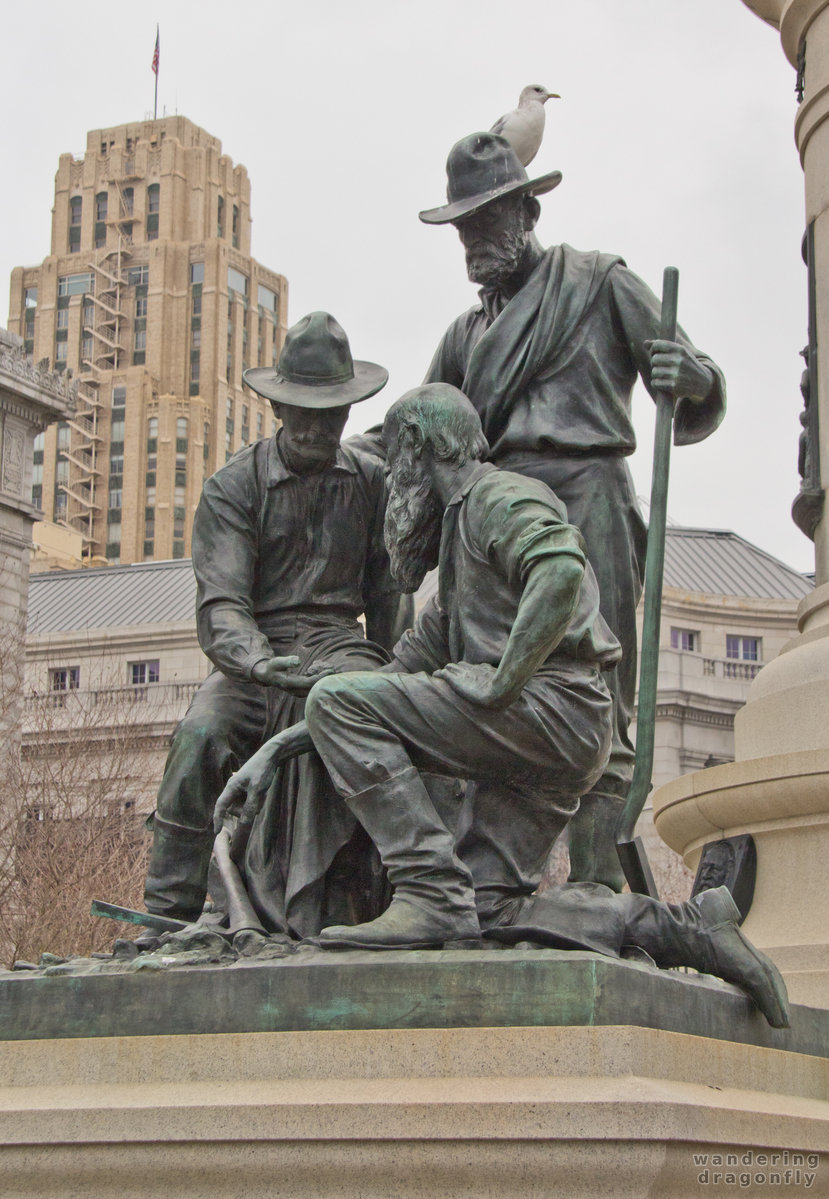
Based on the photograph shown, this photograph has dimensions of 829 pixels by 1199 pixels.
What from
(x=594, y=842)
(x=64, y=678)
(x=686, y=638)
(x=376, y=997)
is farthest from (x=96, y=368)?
(x=376, y=997)

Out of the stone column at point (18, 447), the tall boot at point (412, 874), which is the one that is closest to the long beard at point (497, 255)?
the tall boot at point (412, 874)

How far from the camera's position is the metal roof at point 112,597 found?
2053 inches

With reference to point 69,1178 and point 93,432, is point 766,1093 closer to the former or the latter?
point 69,1178

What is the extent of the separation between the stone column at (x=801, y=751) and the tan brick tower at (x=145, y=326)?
104 meters

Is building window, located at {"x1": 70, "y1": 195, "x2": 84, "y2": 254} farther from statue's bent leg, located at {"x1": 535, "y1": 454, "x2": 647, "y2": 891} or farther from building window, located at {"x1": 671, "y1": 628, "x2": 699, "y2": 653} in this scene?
statue's bent leg, located at {"x1": 535, "y1": 454, "x2": 647, "y2": 891}

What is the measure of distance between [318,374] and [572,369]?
3.11 feet

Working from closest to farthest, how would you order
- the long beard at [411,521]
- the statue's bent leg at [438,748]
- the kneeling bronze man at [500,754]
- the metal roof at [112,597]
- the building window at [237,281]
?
the kneeling bronze man at [500,754] < the statue's bent leg at [438,748] < the long beard at [411,521] < the metal roof at [112,597] < the building window at [237,281]

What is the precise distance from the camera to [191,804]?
6.38 metres

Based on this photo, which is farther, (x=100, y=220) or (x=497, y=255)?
(x=100, y=220)

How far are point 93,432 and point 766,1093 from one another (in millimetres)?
115206

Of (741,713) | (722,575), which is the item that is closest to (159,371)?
(722,575)

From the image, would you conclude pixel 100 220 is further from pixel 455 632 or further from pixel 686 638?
pixel 455 632

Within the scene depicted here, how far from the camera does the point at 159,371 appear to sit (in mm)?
120875

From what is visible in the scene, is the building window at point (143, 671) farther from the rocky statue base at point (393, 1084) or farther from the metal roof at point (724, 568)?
the rocky statue base at point (393, 1084)
